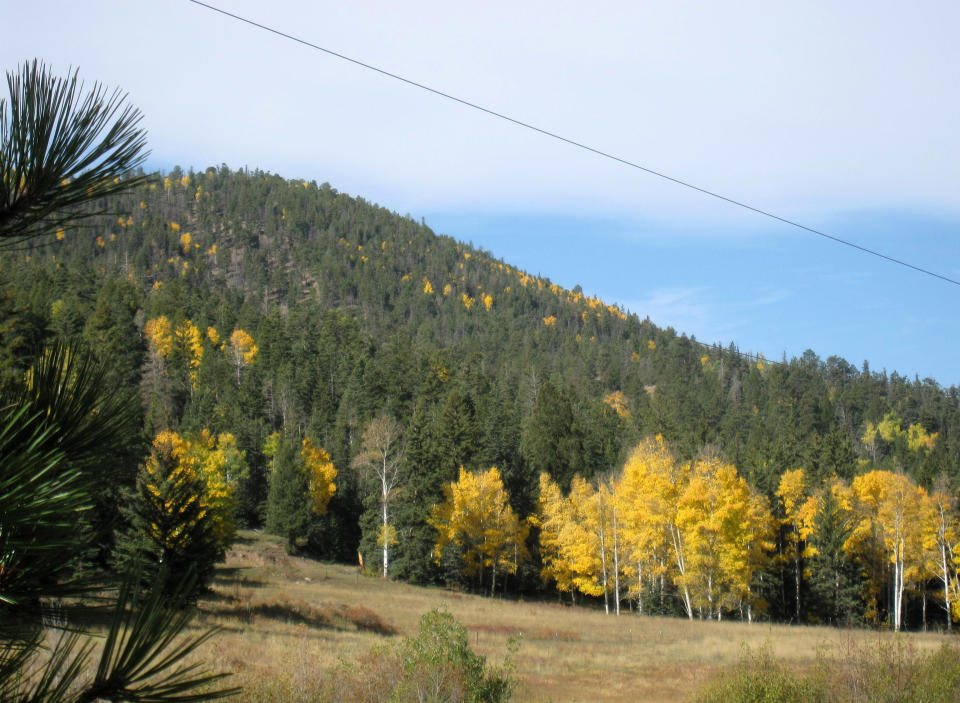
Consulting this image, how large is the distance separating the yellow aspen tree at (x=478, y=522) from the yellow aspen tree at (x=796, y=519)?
1919cm

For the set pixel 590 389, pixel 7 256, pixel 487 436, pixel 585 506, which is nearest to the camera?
pixel 7 256

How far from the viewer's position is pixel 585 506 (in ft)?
162

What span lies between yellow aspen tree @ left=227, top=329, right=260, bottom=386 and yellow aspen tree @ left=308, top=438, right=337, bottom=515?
129 ft

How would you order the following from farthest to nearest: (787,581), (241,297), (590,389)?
(241,297) → (590,389) → (787,581)

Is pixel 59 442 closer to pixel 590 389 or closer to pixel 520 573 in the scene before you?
pixel 520 573

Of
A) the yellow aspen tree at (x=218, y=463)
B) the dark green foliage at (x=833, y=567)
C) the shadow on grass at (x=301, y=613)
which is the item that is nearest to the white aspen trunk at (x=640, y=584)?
the dark green foliage at (x=833, y=567)

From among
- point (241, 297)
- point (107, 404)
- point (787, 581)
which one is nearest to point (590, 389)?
point (787, 581)

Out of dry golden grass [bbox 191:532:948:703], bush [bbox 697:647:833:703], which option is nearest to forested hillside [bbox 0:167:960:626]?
dry golden grass [bbox 191:532:948:703]

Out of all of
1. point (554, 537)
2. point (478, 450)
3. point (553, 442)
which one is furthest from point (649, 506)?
point (553, 442)

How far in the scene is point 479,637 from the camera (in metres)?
28.8

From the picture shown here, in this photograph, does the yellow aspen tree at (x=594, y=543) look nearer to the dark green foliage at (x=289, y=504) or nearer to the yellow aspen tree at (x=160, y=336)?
the dark green foliage at (x=289, y=504)

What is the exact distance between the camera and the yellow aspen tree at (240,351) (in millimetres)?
100387

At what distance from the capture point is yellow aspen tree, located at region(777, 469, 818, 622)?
159 feet

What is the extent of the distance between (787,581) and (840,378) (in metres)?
135
